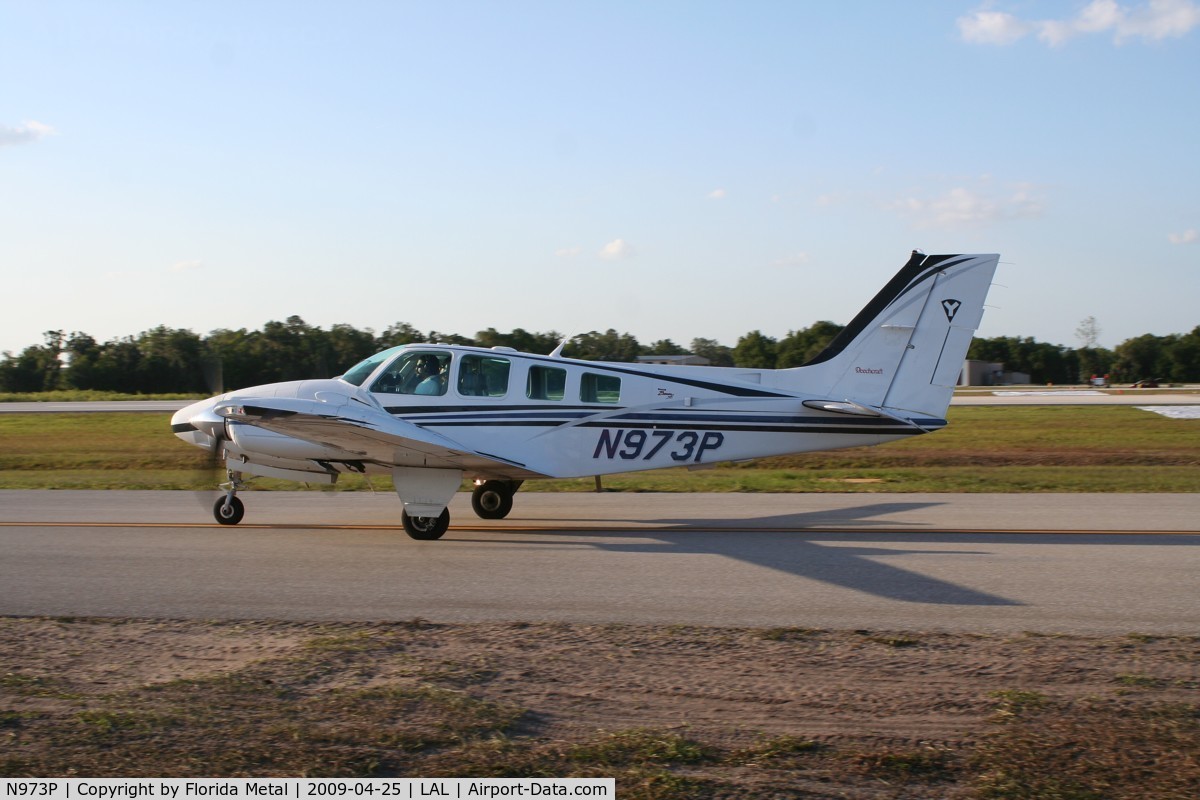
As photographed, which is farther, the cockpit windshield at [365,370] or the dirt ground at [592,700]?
the cockpit windshield at [365,370]

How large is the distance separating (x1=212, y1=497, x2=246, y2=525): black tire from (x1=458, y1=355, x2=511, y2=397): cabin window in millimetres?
3201

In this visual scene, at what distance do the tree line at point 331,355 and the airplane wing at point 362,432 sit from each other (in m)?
2.58

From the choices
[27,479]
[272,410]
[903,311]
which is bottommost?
[27,479]

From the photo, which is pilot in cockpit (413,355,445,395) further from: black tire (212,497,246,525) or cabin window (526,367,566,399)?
black tire (212,497,246,525)

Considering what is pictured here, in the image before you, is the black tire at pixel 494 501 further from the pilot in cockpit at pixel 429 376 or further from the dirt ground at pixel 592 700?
the dirt ground at pixel 592 700

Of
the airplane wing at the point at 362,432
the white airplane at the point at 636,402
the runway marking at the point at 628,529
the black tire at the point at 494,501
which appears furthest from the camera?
the black tire at the point at 494,501

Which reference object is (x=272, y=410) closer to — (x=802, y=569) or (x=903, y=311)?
(x=802, y=569)

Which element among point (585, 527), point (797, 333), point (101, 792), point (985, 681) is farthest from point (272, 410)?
point (797, 333)

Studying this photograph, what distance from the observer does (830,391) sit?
12.5m

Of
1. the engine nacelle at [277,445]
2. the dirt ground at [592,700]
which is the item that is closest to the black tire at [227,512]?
the engine nacelle at [277,445]

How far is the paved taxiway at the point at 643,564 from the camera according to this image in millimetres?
7879

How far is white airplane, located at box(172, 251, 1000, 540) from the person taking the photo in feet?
39.4

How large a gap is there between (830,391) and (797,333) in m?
50.1
